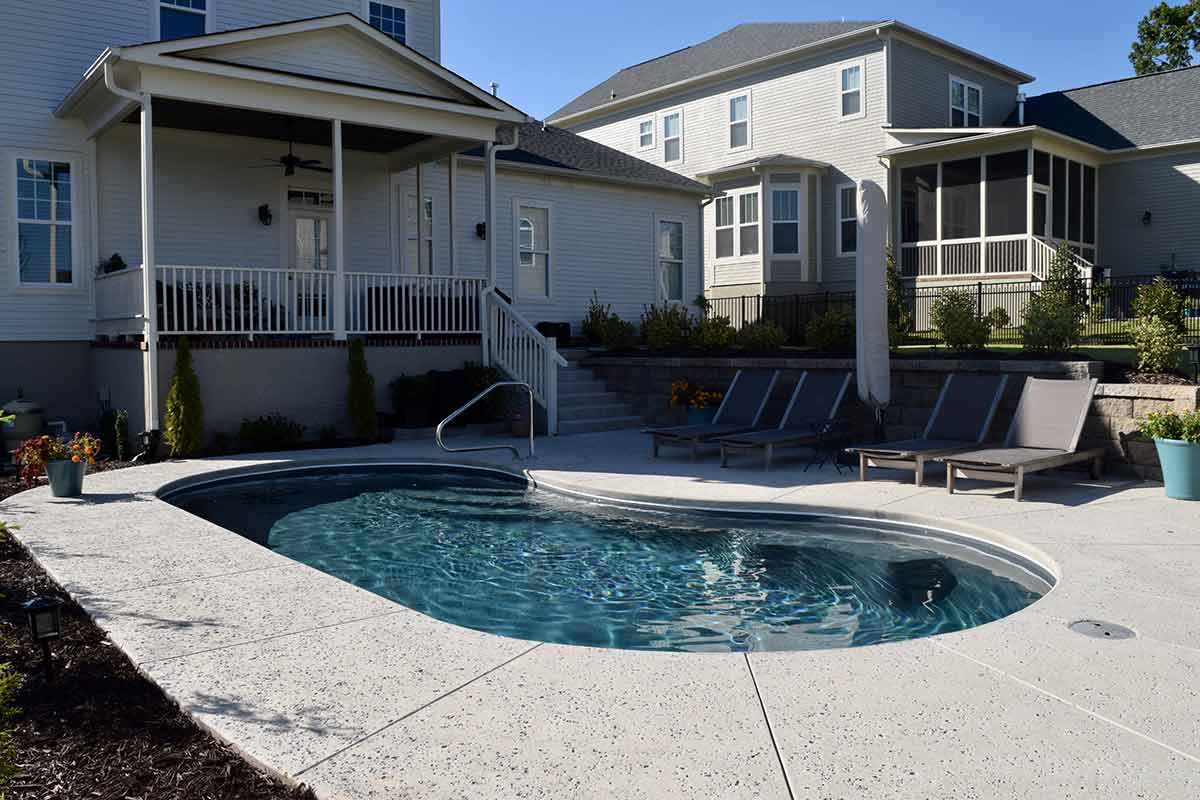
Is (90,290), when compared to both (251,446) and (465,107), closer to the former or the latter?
(251,446)

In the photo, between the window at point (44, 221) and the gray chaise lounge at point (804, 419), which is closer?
the gray chaise lounge at point (804, 419)

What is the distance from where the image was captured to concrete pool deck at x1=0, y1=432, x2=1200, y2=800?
124 inches

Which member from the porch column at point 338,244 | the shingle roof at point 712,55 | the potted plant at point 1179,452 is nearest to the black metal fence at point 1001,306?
the potted plant at point 1179,452

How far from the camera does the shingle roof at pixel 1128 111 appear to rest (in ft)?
74.9

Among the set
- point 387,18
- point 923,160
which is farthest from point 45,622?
point 923,160

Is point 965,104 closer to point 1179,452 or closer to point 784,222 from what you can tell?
point 784,222

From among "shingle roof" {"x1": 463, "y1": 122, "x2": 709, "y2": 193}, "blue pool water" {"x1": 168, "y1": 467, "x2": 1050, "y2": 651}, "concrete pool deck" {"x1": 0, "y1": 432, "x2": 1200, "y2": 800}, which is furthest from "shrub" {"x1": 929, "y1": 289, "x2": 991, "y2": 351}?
"shingle roof" {"x1": 463, "y1": 122, "x2": 709, "y2": 193}

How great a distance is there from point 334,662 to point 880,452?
641 centimetres

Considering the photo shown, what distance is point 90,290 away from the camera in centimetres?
1366

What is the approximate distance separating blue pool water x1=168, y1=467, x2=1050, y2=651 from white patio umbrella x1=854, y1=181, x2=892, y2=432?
2869 millimetres

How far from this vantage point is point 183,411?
11562 millimetres

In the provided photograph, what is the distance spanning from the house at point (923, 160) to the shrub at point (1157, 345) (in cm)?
1207

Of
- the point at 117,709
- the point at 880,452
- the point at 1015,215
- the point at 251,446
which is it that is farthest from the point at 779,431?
the point at 1015,215

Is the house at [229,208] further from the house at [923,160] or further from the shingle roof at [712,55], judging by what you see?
the shingle roof at [712,55]
